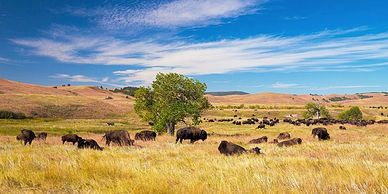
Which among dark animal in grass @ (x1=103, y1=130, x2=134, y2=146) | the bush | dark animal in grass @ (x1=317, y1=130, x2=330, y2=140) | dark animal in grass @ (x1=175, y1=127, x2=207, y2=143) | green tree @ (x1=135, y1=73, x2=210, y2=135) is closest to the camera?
dark animal in grass @ (x1=103, y1=130, x2=134, y2=146)

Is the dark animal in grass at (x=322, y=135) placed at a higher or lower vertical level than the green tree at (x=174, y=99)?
lower

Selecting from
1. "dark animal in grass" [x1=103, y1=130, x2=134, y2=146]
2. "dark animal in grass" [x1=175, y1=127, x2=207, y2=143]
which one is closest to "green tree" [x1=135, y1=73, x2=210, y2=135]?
"dark animal in grass" [x1=175, y1=127, x2=207, y2=143]

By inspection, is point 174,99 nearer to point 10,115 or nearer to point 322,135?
point 322,135

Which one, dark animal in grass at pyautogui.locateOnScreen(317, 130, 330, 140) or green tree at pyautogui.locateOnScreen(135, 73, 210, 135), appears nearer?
dark animal in grass at pyautogui.locateOnScreen(317, 130, 330, 140)

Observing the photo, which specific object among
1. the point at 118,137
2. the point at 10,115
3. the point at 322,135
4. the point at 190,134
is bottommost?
the point at 322,135

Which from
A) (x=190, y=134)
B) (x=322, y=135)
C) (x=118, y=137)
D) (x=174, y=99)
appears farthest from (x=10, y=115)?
(x=322, y=135)

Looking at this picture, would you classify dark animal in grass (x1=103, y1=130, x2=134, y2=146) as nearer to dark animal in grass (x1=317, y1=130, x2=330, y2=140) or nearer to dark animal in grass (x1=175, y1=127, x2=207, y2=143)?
dark animal in grass (x1=175, y1=127, x2=207, y2=143)

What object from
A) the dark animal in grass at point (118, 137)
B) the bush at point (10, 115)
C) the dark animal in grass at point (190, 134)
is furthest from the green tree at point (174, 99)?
the bush at point (10, 115)

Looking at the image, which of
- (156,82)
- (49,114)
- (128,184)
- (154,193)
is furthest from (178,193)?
(49,114)

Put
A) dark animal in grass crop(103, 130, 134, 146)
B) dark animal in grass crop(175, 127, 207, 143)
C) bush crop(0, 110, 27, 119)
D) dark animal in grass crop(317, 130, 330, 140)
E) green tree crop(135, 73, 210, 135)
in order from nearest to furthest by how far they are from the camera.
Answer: dark animal in grass crop(103, 130, 134, 146)
dark animal in grass crop(175, 127, 207, 143)
dark animal in grass crop(317, 130, 330, 140)
green tree crop(135, 73, 210, 135)
bush crop(0, 110, 27, 119)

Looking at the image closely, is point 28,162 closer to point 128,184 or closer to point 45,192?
point 45,192

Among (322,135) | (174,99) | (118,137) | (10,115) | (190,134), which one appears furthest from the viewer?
(10,115)

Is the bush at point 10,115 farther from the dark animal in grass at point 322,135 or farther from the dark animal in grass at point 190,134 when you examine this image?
the dark animal in grass at point 322,135

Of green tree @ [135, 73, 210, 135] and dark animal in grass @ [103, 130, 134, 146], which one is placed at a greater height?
green tree @ [135, 73, 210, 135]
